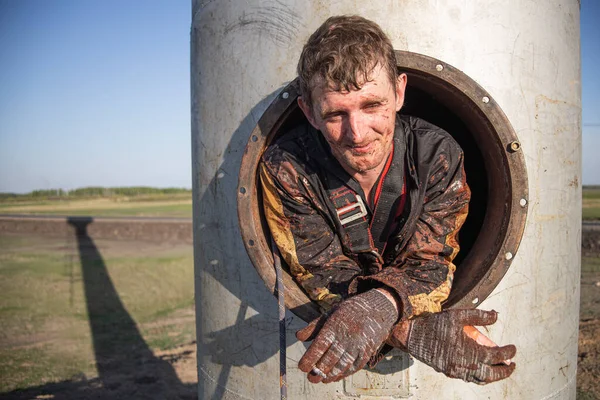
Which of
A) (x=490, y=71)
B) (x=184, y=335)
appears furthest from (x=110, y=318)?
(x=490, y=71)

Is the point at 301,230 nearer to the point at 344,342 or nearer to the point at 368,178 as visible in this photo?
the point at 368,178

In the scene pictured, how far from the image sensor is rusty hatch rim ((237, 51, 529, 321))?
161 centimetres

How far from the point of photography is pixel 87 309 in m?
6.49

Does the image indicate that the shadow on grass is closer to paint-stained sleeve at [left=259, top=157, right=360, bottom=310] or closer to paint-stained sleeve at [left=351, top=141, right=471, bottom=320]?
paint-stained sleeve at [left=259, top=157, right=360, bottom=310]

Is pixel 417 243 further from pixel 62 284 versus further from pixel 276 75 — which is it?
pixel 62 284

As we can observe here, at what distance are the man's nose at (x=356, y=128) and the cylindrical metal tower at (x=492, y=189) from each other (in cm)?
43

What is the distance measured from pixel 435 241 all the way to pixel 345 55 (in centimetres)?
65

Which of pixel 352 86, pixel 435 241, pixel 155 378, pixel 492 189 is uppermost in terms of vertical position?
pixel 352 86

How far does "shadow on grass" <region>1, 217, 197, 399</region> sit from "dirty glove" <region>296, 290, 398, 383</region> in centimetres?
291

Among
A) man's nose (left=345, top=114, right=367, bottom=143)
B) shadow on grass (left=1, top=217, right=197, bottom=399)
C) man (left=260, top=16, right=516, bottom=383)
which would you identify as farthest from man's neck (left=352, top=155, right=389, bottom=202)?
shadow on grass (left=1, top=217, right=197, bottom=399)

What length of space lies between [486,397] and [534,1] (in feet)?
4.68

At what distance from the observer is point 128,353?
489 cm

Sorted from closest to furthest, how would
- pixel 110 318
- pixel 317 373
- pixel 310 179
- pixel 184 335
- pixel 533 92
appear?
pixel 317 373
pixel 310 179
pixel 533 92
pixel 184 335
pixel 110 318

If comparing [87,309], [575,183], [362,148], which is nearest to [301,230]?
[362,148]
